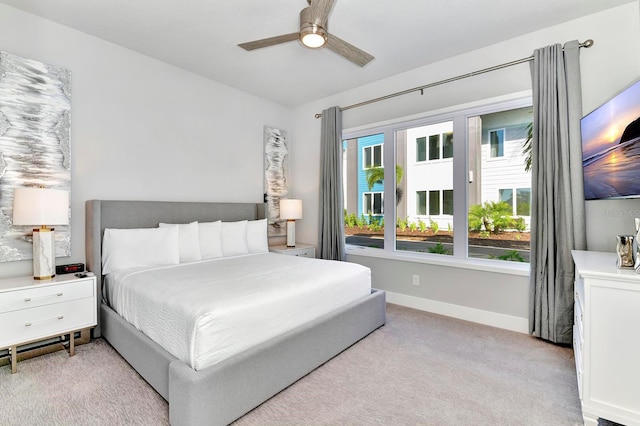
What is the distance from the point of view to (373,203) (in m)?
4.31

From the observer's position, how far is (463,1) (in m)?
2.48

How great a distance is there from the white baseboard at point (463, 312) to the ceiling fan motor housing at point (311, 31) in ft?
9.69

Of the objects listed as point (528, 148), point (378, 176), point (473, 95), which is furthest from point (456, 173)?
point (378, 176)

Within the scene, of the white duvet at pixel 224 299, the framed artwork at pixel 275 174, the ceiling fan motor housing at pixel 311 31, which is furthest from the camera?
the framed artwork at pixel 275 174

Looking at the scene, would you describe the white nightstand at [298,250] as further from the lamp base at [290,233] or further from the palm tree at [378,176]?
the palm tree at [378,176]

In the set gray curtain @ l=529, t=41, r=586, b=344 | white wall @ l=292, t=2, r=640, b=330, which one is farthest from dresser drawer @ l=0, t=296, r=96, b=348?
gray curtain @ l=529, t=41, r=586, b=344

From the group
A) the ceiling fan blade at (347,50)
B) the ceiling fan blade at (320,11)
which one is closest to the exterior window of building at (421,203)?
the ceiling fan blade at (347,50)

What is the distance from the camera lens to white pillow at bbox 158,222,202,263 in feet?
10.7

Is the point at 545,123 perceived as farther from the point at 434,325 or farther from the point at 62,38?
the point at 62,38

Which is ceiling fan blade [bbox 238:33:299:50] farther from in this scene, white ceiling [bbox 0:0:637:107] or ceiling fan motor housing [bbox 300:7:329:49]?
white ceiling [bbox 0:0:637:107]

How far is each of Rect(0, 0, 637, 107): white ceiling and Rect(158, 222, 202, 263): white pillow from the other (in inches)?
74.9

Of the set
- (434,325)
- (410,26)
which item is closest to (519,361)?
(434,325)

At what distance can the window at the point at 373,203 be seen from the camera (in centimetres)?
423

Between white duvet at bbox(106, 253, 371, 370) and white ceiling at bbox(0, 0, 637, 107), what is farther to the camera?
white ceiling at bbox(0, 0, 637, 107)
